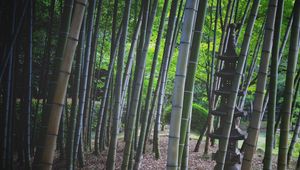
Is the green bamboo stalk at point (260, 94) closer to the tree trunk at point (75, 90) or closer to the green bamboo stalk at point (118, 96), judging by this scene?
the green bamboo stalk at point (118, 96)

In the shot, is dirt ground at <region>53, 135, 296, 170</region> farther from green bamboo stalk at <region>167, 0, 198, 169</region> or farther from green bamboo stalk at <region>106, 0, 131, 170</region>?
green bamboo stalk at <region>167, 0, 198, 169</region>

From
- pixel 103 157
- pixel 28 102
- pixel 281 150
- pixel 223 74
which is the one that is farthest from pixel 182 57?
pixel 103 157

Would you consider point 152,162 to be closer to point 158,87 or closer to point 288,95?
point 158,87

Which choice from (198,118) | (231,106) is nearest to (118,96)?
(231,106)

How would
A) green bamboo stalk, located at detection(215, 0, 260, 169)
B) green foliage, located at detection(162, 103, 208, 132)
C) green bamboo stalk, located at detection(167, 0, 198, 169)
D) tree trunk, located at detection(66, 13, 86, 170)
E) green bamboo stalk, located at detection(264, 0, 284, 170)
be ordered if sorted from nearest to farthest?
1. green bamboo stalk, located at detection(167, 0, 198, 169)
2. green bamboo stalk, located at detection(264, 0, 284, 170)
3. green bamboo stalk, located at detection(215, 0, 260, 169)
4. tree trunk, located at detection(66, 13, 86, 170)
5. green foliage, located at detection(162, 103, 208, 132)

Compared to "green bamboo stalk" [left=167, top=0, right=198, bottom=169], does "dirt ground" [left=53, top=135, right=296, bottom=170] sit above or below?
below

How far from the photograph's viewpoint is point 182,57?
1828mm

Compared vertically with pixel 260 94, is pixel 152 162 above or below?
below

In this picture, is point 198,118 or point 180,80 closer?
point 180,80

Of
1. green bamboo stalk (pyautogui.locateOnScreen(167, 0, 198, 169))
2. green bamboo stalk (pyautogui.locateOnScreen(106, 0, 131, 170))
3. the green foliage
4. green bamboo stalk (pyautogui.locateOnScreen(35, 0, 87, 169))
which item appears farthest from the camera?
the green foliage

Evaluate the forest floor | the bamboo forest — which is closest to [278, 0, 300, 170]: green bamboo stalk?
the bamboo forest

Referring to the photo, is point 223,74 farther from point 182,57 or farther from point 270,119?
point 182,57

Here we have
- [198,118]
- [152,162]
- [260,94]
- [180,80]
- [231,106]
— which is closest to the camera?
[180,80]

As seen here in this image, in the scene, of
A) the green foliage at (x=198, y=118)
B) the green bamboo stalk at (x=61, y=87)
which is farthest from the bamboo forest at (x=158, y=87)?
the green foliage at (x=198, y=118)
